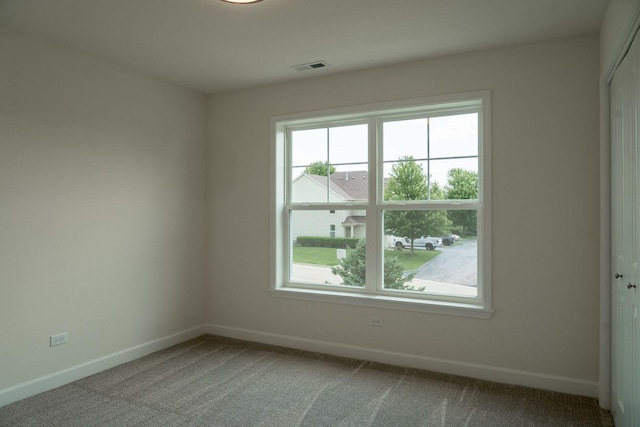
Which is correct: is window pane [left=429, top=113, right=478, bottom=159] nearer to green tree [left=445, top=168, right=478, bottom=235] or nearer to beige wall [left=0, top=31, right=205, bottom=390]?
green tree [left=445, top=168, right=478, bottom=235]

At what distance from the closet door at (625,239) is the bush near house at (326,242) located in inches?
84.1

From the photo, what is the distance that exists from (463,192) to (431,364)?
1.51m

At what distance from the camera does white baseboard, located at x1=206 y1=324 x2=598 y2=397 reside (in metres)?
3.17

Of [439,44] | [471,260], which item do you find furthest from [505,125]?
[471,260]

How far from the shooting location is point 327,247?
14.1 feet

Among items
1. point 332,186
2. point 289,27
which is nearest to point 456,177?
point 332,186

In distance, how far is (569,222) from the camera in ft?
10.4

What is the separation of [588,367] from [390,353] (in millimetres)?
1514

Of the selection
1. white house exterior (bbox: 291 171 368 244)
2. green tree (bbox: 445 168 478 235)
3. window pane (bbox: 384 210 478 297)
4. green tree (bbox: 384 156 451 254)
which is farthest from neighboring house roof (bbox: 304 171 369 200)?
green tree (bbox: 445 168 478 235)

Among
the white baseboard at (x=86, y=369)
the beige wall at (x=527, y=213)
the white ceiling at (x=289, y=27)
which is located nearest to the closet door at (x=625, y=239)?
the beige wall at (x=527, y=213)

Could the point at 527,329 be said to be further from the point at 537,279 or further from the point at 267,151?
the point at 267,151

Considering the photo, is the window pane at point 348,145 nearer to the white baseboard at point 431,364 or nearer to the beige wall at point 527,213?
the beige wall at point 527,213

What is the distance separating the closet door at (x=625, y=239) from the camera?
2.13 meters

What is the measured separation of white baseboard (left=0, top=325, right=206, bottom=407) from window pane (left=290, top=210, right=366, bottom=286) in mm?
1377
